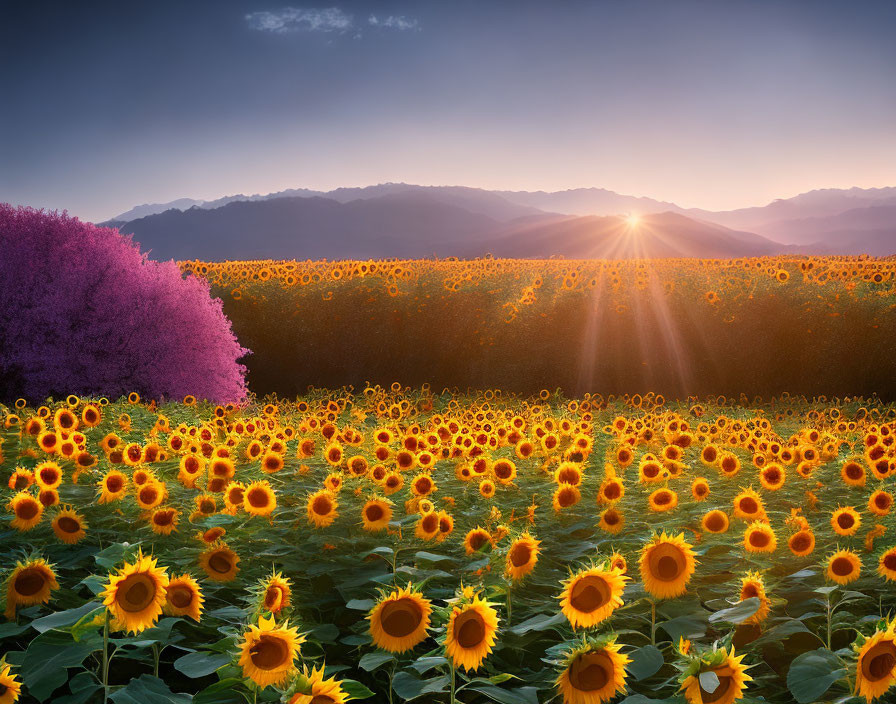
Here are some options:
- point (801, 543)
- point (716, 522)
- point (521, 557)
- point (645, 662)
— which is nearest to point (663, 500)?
point (716, 522)

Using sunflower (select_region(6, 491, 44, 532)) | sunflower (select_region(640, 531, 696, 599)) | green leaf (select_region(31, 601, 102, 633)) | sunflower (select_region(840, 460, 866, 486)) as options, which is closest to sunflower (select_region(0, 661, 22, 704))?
green leaf (select_region(31, 601, 102, 633))

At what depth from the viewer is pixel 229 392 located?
393 inches

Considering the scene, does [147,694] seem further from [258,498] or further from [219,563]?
[258,498]

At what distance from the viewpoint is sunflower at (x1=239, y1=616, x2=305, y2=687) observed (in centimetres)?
171

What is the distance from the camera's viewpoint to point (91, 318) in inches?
344

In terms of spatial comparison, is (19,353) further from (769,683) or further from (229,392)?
(769,683)

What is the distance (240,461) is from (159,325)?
5.09 meters

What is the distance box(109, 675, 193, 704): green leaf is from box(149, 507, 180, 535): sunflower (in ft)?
3.58

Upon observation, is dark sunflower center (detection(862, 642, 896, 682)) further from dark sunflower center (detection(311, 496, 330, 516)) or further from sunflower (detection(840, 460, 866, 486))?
sunflower (detection(840, 460, 866, 486))

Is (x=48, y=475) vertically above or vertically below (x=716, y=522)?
above

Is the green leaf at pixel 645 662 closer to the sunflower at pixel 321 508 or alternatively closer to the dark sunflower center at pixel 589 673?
the dark sunflower center at pixel 589 673

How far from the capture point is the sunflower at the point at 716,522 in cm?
307

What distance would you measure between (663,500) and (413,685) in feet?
5.46

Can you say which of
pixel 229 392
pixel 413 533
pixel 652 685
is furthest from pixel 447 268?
pixel 652 685
